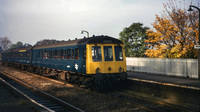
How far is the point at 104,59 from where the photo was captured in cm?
1273

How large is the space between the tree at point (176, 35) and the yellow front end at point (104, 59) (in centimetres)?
779

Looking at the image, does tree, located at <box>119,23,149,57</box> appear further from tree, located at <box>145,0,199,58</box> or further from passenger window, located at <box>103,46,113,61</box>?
passenger window, located at <box>103,46,113,61</box>

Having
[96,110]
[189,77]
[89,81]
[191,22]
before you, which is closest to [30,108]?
[96,110]

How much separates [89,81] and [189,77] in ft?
29.3

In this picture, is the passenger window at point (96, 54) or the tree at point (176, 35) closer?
the passenger window at point (96, 54)

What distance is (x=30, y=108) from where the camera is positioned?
28.9ft

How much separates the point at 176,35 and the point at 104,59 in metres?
9.90

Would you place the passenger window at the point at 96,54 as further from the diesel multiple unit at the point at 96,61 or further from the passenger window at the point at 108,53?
the passenger window at the point at 108,53

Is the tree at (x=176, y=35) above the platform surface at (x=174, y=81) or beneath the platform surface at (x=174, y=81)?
above

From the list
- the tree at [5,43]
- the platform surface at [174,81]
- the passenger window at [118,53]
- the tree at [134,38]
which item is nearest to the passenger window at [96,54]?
the passenger window at [118,53]

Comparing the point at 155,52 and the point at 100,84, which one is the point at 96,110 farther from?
the point at 155,52

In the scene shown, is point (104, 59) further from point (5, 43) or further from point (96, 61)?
point (5, 43)

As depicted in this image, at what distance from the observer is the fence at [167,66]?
16.8m

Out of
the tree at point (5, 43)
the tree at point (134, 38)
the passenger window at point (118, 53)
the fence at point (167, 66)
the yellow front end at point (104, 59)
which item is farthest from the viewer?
the tree at point (5, 43)
